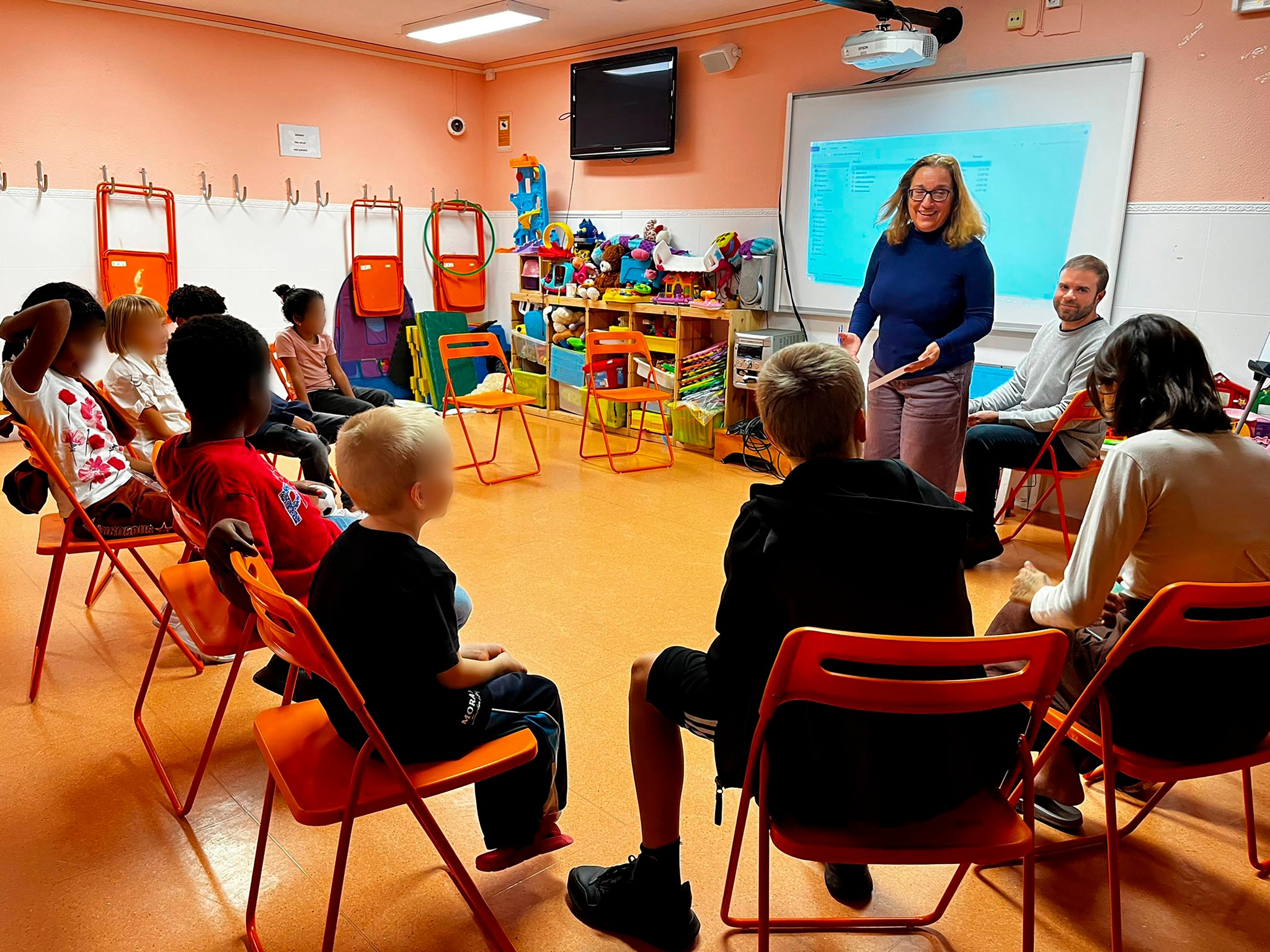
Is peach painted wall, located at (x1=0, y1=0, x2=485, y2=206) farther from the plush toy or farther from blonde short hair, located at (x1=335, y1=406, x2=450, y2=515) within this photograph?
blonde short hair, located at (x1=335, y1=406, x2=450, y2=515)

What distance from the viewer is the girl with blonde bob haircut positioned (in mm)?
3057

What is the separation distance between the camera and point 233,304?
6492 millimetres

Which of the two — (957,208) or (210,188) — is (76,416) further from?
(210,188)

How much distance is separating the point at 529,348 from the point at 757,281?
2169mm

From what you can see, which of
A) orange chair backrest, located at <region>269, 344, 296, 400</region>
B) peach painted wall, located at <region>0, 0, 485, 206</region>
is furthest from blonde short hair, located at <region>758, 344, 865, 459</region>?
peach painted wall, located at <region>0, 0, 485, 206</region>

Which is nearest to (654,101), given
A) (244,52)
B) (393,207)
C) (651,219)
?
(651,219)

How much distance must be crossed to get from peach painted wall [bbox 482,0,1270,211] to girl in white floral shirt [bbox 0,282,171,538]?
4.22 meters

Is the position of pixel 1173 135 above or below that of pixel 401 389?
above

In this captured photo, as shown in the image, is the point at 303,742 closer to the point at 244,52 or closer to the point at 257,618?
the point at 257,618

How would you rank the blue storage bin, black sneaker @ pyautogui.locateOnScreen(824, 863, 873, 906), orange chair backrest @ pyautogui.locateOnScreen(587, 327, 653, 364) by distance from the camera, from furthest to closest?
the blue storage bin, orange chair backrest @ pyautogui.locateOnScreen(587, 327, 653, 364), black sneaker @ pyautogui.locateOnScreen(824, 863, 873, 906)

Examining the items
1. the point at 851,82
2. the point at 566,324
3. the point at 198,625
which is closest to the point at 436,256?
the point at 566,324

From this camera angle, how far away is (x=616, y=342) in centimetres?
568

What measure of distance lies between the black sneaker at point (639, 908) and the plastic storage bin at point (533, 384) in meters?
5.34

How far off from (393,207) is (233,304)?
5.01 ft
